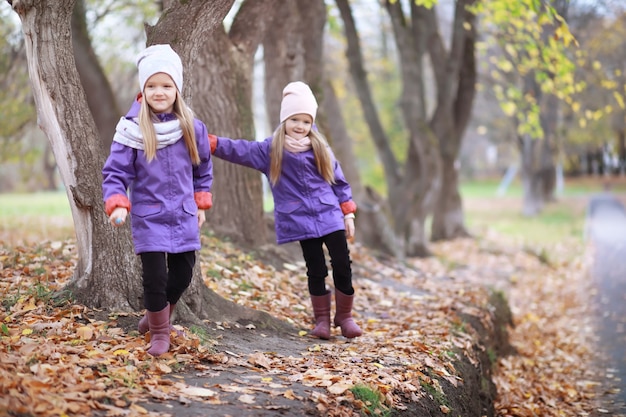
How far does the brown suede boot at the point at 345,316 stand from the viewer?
6.43m

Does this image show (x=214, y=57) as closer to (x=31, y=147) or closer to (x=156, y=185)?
(x=156, y=185)

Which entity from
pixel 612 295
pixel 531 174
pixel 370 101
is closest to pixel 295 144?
pixel 612 295

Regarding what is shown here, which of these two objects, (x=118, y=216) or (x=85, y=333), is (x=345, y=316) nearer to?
(x=85, y=333)

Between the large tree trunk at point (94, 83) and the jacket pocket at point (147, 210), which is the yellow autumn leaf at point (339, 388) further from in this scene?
the large tree trunk at point (94, 83)

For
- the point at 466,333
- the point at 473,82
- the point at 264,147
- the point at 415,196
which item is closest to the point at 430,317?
the point at 466,333

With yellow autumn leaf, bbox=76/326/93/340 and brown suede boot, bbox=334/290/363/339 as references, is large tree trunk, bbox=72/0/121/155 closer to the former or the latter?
brown suede boot, bbox=334/290/363/339

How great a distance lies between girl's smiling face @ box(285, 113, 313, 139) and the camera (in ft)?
19.9

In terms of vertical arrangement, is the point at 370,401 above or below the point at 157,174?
below

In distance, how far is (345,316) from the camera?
652 centimetres

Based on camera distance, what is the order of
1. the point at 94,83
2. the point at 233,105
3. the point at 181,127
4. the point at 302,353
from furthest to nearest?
the point at 94,83 → the point at 233,105 → the point at 302,353 → the point at 181,127

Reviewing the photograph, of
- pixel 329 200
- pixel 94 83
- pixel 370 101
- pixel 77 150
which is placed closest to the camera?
pixel 77 150

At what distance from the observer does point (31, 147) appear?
15.5 m

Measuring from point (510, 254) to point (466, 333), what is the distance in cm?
1005

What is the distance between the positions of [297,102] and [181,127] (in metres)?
1.22
